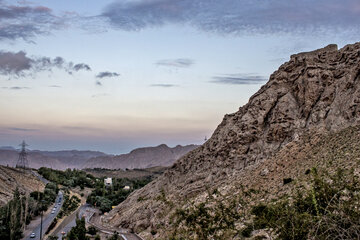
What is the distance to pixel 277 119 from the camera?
99.5 ft

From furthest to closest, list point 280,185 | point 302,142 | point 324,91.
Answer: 1. point 324,91
2. point 302,142
3. point 280,185

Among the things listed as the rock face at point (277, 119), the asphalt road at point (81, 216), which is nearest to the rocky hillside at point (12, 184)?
the asphalt road at point (81, 216)

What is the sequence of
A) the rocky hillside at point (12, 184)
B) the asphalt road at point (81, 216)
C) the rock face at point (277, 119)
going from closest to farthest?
the rock face at point (277, 119), the asphalt road at point (81, 216), the rocky hillside at point (12, 184)

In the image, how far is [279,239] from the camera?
832 cm

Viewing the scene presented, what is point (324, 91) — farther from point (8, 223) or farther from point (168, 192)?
point (8, 223)

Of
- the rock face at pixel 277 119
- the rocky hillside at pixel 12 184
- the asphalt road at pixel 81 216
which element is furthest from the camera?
the rocky hillside at pixel 12 184

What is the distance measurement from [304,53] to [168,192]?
19.3 metres

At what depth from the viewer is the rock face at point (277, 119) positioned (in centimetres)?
2775

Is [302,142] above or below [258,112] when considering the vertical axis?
below

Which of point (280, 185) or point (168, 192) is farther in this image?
point (168, 192)

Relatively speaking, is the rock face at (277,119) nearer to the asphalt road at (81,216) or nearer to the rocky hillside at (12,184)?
the asphalt road at (81,216)

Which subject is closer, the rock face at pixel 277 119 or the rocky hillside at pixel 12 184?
the rock face at pixel 277 119

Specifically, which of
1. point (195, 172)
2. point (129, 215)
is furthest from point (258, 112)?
point (129, 215)

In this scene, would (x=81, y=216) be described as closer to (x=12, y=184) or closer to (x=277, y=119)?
(x=12, y=184)
